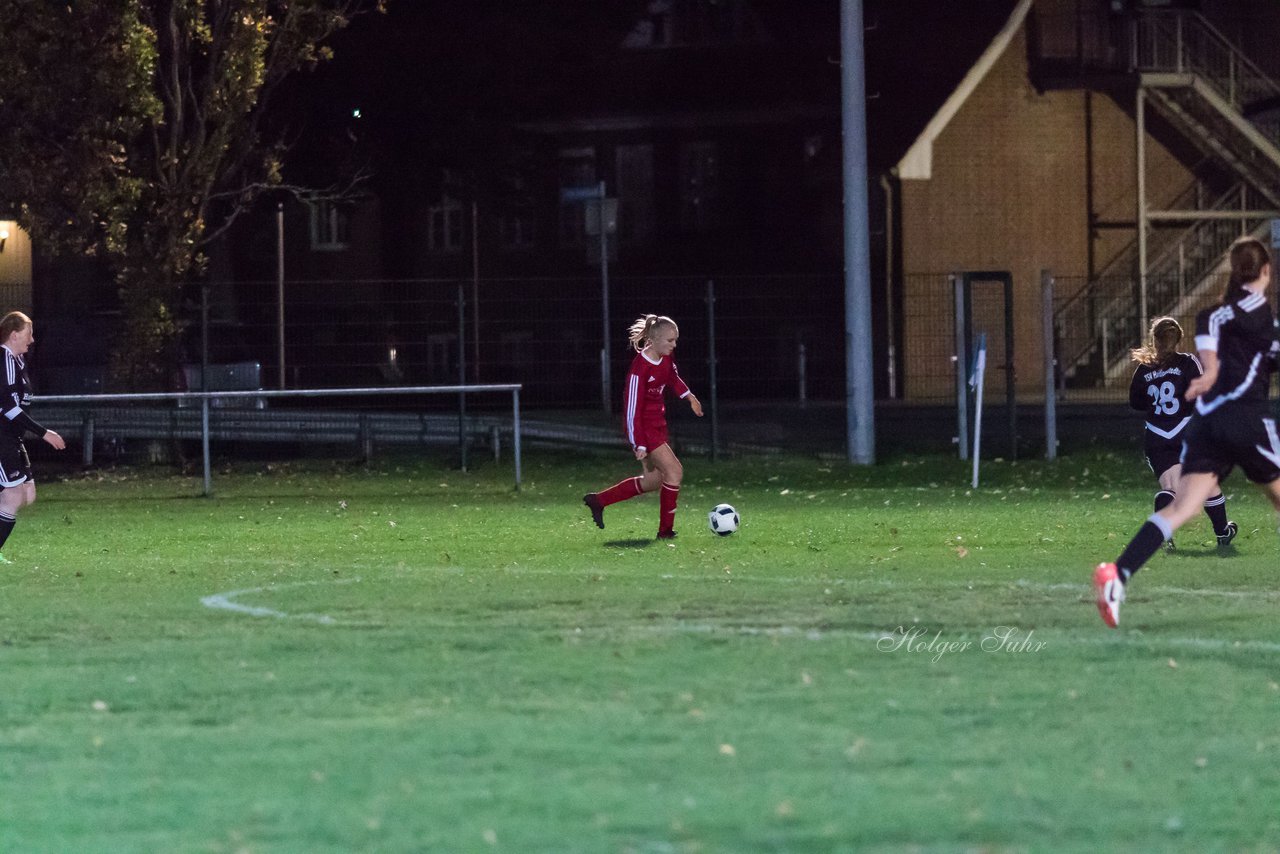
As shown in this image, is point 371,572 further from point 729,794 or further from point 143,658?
point 729,794

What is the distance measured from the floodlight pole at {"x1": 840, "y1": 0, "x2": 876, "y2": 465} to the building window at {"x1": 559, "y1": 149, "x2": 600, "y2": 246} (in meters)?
22.8

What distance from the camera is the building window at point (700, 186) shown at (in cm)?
4419

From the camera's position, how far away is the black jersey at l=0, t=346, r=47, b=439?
13.3m

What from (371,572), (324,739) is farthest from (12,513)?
(324,739)

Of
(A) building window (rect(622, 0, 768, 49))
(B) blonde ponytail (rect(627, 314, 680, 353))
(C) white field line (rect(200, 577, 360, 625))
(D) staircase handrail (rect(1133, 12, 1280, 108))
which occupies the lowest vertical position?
(C) white field line (rect(200, 577, 360, 625))

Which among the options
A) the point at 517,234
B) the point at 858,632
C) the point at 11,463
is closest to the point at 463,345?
the point at 11,463

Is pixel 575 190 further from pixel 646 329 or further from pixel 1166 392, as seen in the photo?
pixel 1166 392

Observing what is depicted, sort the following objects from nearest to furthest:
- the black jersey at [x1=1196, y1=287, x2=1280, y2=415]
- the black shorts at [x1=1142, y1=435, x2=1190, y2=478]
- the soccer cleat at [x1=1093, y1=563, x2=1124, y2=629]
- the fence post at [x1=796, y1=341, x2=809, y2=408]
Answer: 1. the soccer cleat at [x1=1093, y1=563, x2=1124, y2=629]
2. the black jersey at [x1=1196, y1=287, x2=1280, y2=415]
3. the black shorts at [x1=1142, y1=435, x2=1190, y2=478]
4. the fence post at [x1=796, y1=341, x2=809, y2=408]

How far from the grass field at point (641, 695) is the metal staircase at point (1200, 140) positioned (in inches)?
948

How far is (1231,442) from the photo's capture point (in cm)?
947

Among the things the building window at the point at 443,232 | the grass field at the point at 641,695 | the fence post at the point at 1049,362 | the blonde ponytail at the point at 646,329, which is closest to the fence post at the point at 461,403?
the fence post at the point at 1049,362

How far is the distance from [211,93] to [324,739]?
17.9m

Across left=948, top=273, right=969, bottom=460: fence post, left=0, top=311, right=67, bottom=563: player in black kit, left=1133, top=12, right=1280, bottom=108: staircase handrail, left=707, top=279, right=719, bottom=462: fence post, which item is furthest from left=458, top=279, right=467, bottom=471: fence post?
left=1133, top=12, right=1280, bottom=108: staircase handrail

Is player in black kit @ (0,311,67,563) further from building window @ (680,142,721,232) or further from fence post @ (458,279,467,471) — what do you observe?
building window @ (680,142,721,232)
